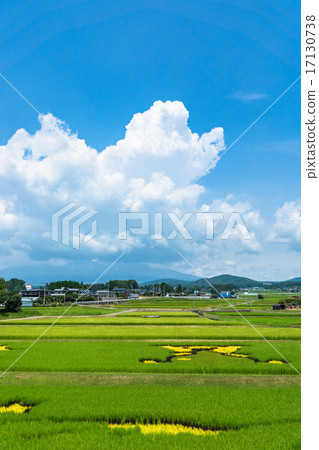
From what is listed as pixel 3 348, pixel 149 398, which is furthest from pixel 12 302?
pixel 149 398

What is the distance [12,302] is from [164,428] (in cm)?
5187

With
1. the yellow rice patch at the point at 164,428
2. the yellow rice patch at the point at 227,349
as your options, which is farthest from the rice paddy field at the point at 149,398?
the yellow rice patch at the point at 227,349

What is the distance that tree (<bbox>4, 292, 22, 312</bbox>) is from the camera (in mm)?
54716

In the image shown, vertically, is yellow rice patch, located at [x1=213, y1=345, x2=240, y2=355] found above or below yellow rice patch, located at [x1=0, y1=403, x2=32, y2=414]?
below

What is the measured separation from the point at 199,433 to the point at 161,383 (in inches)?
208

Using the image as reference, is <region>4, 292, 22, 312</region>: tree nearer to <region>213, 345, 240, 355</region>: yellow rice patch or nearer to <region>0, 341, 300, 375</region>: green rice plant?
<region>0, 341, 300, 375</region>: green rice plant

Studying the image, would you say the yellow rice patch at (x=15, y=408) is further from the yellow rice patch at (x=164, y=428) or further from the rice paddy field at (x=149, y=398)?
the yellow rice patch at (x=164, y=428)

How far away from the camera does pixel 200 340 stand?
27.9 meters

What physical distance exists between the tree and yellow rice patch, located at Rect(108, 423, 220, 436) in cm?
5056

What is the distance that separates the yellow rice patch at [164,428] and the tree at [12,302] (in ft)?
166

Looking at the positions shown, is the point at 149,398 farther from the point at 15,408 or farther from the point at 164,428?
the point at 15,408

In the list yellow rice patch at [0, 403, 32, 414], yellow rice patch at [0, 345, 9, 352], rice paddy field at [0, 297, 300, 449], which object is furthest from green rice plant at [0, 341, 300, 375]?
yellow rice patch at [0, 403, 32, 414]
